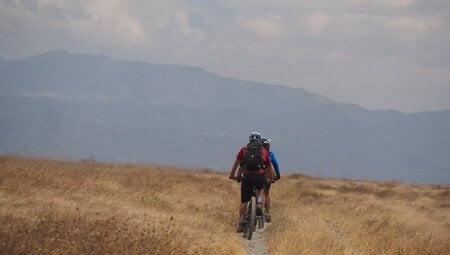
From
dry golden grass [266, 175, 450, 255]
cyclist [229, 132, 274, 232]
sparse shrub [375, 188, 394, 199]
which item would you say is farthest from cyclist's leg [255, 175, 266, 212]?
sparse shrub [375, 188, 394, 199]

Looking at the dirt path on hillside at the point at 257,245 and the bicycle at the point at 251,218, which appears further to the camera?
the bicycle at the point at 251,218

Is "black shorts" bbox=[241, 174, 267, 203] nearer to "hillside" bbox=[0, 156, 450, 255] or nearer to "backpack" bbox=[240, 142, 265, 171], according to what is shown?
"backpack" bbox=[240, 142, 265, 171]

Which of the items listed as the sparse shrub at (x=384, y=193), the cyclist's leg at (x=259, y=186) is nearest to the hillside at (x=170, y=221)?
the cyclist's leg at (x=259, y=186)

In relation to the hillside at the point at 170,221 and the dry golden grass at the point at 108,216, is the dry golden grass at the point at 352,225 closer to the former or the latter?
the hillside at the point at 170,221

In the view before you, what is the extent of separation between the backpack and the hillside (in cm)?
187

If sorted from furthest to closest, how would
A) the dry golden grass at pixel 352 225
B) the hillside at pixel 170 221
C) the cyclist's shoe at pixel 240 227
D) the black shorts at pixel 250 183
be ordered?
the cyclist's shoe at pixel 240 227 < the black shorts at pixel 250 183 < the dry golden grass at pixel 352 225 < the hillside at pixel 170 221

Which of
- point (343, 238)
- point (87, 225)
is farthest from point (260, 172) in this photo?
point (87, 225)

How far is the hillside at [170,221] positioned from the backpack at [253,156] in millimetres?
1874

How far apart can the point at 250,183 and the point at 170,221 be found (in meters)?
2.51

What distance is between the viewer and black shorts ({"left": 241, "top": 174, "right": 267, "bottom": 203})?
14398 millimetres

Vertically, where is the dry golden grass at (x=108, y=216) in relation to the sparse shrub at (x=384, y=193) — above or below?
below

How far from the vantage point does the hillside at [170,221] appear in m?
9.34

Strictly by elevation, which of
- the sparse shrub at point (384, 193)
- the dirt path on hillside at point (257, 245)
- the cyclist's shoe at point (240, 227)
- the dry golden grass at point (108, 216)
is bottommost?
the dirt path on hillside at point (257, 245)

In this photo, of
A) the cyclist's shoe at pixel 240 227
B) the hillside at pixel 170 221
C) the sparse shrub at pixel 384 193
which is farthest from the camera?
the sparse shrub at pixel 384 193
